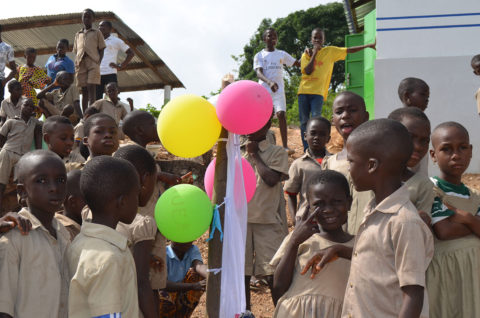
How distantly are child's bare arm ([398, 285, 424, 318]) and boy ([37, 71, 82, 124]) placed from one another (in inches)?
281

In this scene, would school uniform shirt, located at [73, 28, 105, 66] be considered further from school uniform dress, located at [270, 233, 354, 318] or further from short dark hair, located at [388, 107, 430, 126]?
school uniform dress, located at [270, 233, 354, 318]

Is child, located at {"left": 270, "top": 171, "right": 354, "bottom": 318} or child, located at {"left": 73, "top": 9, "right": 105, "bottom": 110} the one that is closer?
child, located at {"left": 270, "top": 171, "right": 354, "bottom": 318}

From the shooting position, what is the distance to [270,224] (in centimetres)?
438

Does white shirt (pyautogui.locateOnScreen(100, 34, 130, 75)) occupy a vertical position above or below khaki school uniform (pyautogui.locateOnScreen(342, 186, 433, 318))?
above

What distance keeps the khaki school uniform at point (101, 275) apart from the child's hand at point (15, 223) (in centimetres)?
23

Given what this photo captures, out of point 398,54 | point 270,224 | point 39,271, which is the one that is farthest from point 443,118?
point 39,271

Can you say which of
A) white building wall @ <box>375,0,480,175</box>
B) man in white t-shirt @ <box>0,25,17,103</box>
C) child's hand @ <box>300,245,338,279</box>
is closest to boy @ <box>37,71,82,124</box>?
man in white t-shirt @ <box>0,25,17,103</box>

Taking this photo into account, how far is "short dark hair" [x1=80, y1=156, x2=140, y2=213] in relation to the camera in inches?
93.9

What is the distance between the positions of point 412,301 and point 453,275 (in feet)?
2.42

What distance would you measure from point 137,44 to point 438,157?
11034 mm

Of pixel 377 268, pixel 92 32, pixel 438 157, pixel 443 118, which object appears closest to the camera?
pixel 377 268

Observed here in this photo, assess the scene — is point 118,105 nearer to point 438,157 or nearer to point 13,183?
point 13,183

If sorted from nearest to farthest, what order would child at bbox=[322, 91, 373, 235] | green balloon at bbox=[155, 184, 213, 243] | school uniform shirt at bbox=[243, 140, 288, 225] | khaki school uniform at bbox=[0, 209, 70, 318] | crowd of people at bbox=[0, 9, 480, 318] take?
crowd of people at bbox=[0, 9, 480, 318], khaki school uniform at bbox=[0, 209, 70, 318], green balloon at bbox=[155, 184, 213, 243], child at bbox=[322, 91, 373, 235], school uniform shirt at bbox=[243, 140, 288, 225]

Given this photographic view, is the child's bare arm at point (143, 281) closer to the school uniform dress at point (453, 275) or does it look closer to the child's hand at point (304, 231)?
the child's hand at point (304, 231)
